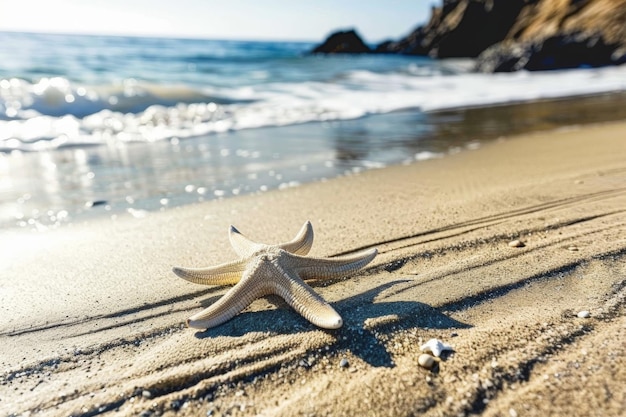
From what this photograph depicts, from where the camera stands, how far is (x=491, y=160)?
20.1 feet

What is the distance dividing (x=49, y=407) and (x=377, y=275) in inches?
75.5

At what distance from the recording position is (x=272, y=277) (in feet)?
8.38

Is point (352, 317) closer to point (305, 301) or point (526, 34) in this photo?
point (305, 301)

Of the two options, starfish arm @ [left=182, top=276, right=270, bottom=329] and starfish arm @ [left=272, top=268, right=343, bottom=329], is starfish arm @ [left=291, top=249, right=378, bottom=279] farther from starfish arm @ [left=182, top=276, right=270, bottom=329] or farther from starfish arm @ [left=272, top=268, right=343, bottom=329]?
starfish arm @ [left=182, top=276, right=270, bottom=329]

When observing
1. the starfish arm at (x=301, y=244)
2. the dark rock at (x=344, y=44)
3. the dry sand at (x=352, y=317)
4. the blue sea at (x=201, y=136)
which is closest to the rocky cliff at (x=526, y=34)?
the dark rock at (x=344, y=44)

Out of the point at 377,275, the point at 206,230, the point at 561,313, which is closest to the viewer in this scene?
the point at 561,313

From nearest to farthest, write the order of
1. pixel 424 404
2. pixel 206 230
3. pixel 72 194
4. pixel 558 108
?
pixel 424 404 → pixel 206 230 → pixel 72 194 → pixel 558 108

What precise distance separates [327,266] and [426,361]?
0.83 meters

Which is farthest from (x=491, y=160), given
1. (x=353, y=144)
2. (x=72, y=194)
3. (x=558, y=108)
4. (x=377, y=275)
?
(x=558, y=108)

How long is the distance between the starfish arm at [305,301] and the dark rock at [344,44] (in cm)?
5890

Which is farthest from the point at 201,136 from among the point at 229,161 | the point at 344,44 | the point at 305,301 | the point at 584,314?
the point at 344,44

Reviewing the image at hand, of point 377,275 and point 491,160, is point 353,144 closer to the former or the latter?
point 491,160

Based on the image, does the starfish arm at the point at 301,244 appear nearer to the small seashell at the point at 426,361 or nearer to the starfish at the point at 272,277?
the starfish at the point at 272,277

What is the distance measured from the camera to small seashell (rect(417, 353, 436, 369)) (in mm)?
2066
